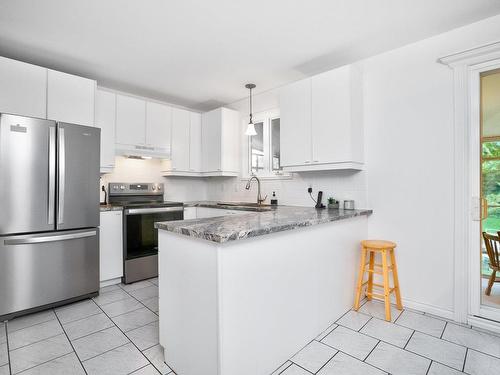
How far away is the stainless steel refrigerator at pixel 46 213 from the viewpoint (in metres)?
2.38

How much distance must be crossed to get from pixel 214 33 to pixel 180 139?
203cm

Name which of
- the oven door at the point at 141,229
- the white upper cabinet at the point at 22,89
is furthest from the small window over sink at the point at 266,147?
the white upper cabinet at the point at 22,89

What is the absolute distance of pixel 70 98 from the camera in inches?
118

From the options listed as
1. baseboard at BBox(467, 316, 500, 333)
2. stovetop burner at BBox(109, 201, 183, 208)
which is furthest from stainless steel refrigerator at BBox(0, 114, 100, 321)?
baseboard at BBox(467, 316, 500, 333)

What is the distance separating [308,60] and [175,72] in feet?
5.16

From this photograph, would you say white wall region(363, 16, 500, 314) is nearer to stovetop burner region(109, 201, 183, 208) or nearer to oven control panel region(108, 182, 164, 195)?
stovetop burner region(109, 201, 183, 208)

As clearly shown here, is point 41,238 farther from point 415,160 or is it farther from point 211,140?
point 415,160

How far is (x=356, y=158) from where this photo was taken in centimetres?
279

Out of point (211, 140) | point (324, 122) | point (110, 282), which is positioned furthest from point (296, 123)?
point (110, 282)

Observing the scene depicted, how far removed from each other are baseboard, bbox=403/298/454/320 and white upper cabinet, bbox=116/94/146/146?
3669 mm

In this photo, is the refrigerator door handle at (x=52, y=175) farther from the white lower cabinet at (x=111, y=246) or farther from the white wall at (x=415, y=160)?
the white wall at (x=415, y=160)

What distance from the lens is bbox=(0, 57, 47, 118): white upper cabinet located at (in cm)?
261

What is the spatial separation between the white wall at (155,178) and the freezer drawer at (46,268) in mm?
1160

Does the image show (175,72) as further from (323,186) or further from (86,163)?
(323,186)
